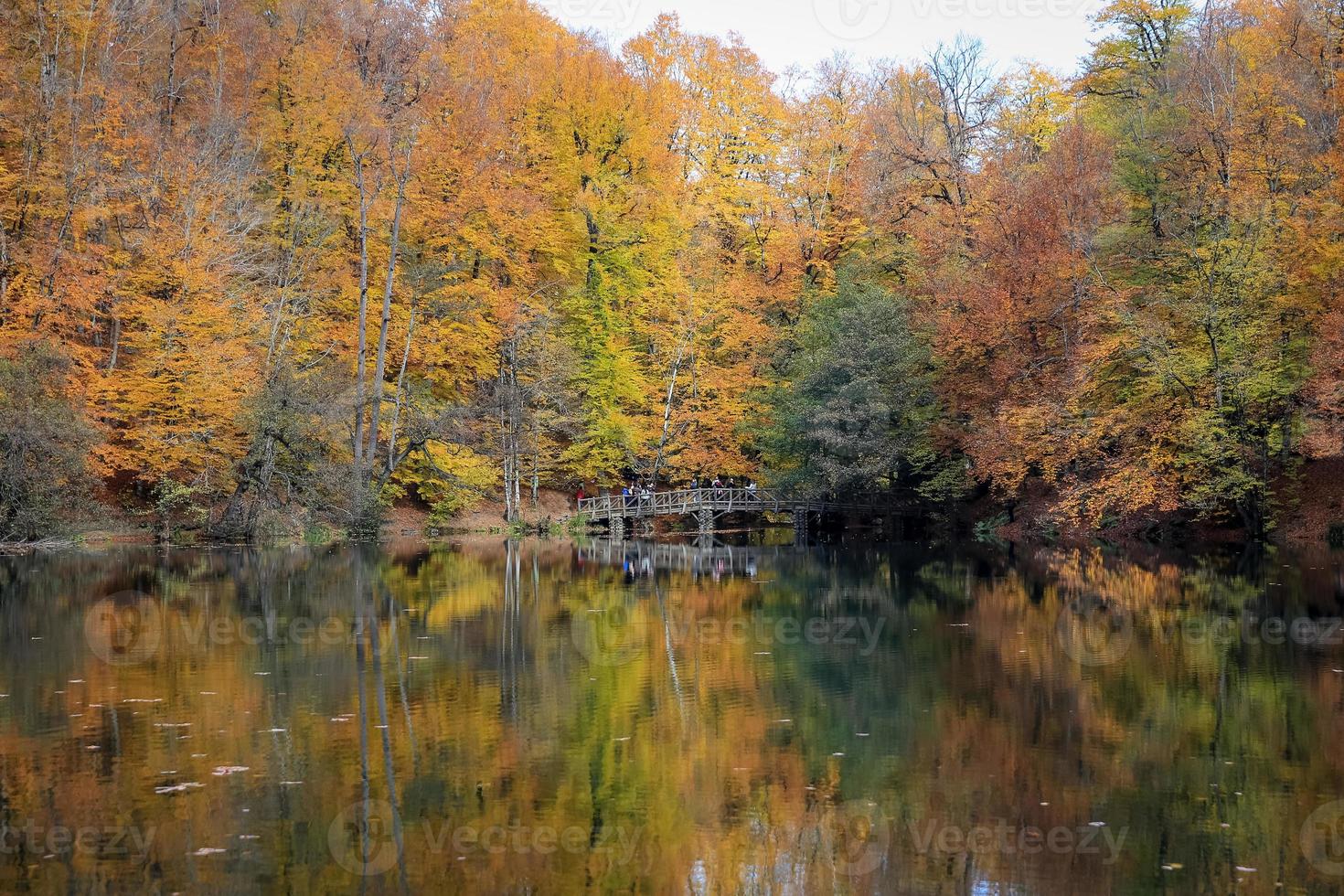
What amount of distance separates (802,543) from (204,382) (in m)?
18.2

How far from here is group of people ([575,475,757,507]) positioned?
132 ft

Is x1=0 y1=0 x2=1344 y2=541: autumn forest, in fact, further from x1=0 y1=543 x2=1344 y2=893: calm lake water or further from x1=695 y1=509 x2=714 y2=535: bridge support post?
x1=0 y1=543 x2=1344 y2=893: calm lake water

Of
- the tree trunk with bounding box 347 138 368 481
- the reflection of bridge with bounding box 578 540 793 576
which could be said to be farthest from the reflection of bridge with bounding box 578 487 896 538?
the tree trunk with bounding box 347 138 368 481

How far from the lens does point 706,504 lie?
40.1m

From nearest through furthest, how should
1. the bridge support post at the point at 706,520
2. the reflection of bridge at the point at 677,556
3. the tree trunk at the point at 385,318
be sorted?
the reflection of bridge at the point at 677,556, the tree trunk at the point at 385,318, the bridge support post at the point at 706,520

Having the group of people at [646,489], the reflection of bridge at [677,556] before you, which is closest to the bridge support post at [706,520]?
the group of people at [646,489]

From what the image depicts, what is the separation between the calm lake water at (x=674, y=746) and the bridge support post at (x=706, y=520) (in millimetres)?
20069

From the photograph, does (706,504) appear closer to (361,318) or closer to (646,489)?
(646,489)

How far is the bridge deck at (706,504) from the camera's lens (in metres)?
39.4

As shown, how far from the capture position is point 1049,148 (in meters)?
36.8

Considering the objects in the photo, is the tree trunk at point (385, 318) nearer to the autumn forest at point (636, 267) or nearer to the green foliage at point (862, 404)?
the autumn forest at point (636, 267)

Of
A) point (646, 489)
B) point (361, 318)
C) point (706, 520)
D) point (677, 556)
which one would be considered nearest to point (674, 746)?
point (677, 556)

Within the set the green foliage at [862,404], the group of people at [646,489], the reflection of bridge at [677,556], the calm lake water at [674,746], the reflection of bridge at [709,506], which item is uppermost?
the green foliage at [862,404]

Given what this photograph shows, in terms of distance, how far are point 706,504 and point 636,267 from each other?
923 centimetres
